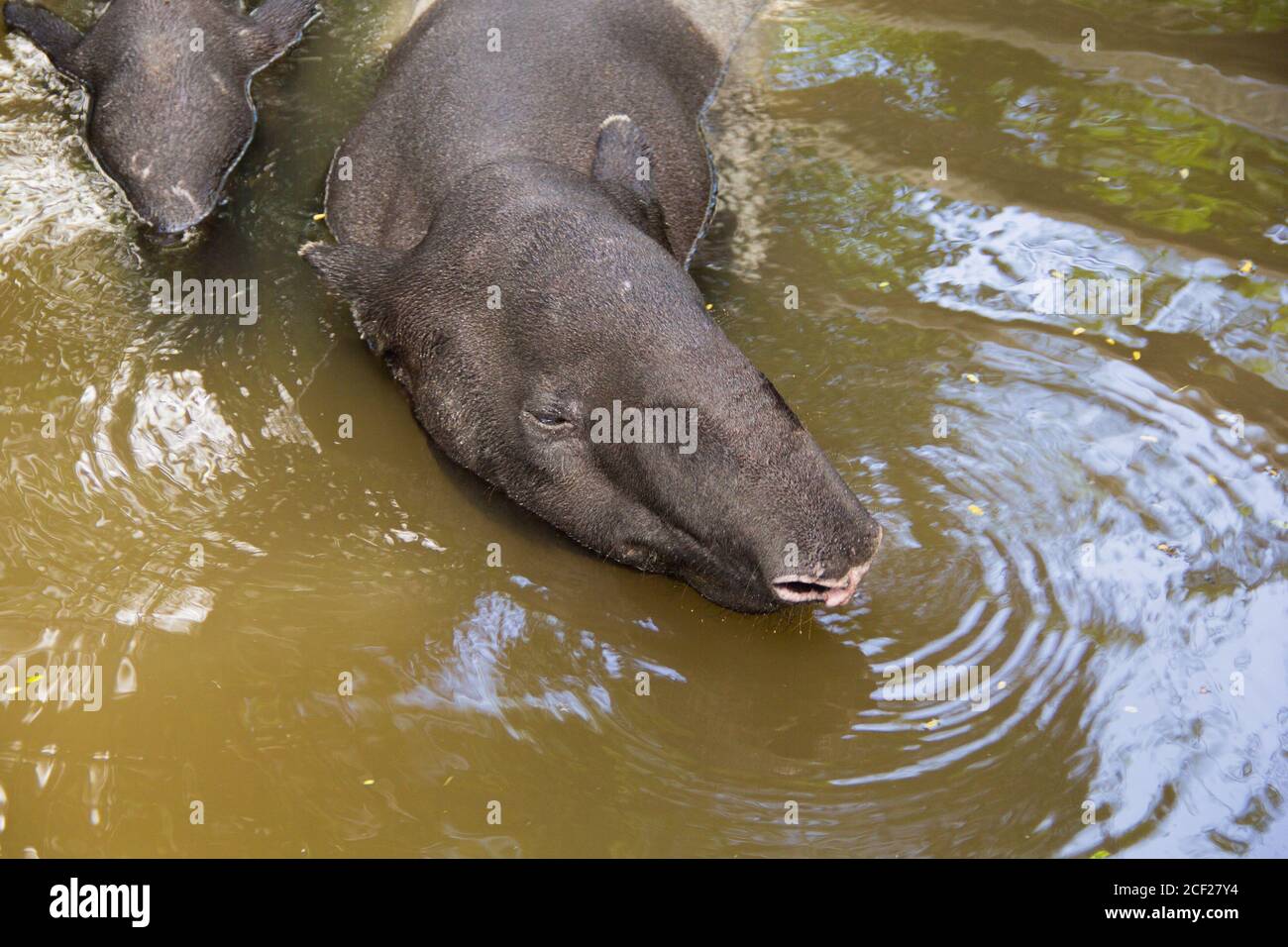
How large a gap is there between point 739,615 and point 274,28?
6.15m

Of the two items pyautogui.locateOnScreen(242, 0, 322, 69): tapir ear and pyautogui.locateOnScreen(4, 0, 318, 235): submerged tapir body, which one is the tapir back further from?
pyautogui.locateOnScreen(242, 0, 322, 69): tapir ear

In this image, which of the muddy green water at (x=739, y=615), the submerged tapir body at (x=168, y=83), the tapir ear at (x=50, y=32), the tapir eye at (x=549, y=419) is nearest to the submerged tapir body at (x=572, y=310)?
the tapir eye at (x=549, y=419)

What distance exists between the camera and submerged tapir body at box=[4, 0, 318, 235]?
8039mm

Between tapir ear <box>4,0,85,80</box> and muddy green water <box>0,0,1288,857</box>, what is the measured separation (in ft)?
2.41

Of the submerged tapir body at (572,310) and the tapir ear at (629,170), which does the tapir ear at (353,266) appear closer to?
the submerged tapir body at (572,310)

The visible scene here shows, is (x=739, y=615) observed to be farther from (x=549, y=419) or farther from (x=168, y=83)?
(x=168, y=83)

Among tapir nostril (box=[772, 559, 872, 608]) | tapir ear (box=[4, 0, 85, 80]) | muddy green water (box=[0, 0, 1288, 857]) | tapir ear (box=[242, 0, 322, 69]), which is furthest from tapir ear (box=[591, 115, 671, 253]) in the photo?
tapir ear (box=[4, 0, 85, 80])

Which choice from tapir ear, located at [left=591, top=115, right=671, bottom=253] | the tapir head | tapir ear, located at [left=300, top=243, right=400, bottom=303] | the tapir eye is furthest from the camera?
tapir ear, located at [left=591, top=115, right=671, bottom=253]

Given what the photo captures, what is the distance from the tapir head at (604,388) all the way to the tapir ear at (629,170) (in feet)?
0.04

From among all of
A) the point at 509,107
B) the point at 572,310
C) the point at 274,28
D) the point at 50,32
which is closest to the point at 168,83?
the point at 274,28

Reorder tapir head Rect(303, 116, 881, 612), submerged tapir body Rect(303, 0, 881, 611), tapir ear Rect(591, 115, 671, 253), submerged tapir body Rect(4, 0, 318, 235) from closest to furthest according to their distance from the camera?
tapir head Rect(303, 116, 881, 612), submerged tapir body Rect(303, 0, 881, 611), tapir ear Rect(591, 115, 671, 253), submerged tapir body Rect(4, 0, 318, 235)

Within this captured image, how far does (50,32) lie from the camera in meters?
9.31

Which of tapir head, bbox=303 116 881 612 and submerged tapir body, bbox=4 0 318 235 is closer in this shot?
tapir head, bbox=303 116 881 612

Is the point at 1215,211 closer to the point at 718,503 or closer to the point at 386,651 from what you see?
the point at 718,503
